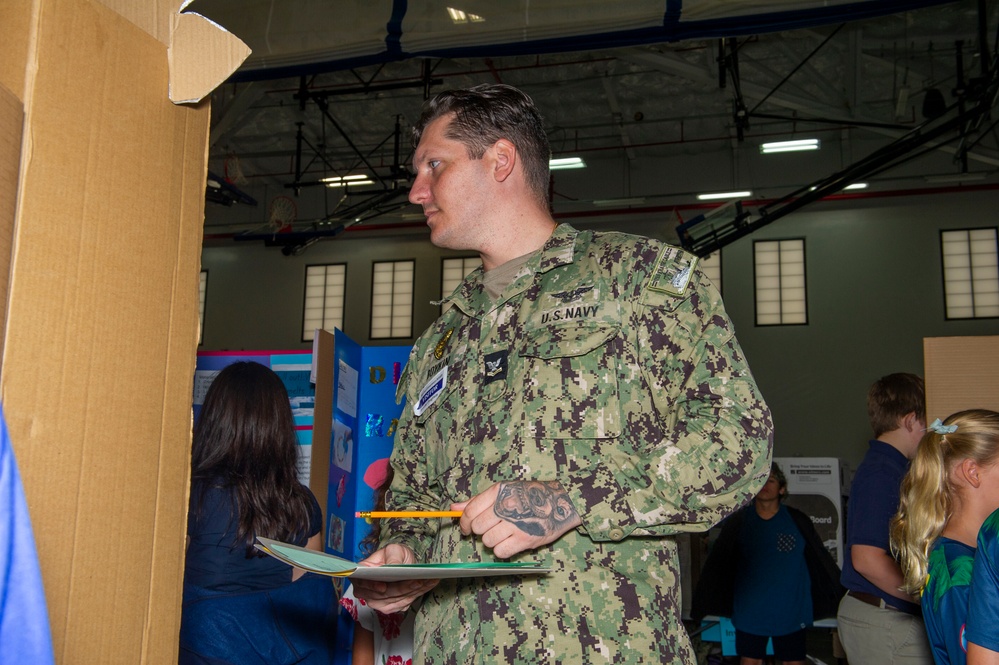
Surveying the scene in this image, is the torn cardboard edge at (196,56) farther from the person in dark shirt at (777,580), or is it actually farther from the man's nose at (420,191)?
the person in dark shirt at (777,580)

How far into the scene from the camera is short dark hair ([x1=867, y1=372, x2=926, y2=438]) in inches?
137

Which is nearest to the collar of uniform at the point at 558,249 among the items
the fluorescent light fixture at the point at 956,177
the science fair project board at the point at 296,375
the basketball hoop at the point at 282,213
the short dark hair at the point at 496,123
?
the short dark hair at the point at 496,123

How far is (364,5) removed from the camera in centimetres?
453

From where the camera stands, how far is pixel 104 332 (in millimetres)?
883

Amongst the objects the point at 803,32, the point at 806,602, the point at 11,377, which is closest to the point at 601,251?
the point at 11,377

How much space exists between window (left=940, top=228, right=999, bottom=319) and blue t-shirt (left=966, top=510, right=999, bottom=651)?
12930mm

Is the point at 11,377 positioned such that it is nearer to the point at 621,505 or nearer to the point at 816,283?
the point at 621,505

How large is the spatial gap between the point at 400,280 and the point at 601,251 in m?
14.7

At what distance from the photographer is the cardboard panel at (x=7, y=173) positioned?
30.4 inches

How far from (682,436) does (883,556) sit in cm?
213

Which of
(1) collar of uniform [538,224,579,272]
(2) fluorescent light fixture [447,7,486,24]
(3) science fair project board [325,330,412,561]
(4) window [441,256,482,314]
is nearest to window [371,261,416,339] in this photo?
(4) window [441,256,482,314]

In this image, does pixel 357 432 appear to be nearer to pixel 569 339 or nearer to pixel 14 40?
pixel 569 339

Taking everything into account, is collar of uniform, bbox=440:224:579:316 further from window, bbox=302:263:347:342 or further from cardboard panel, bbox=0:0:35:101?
window, bbox=302:263:347:342

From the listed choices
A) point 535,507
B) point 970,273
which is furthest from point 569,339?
point 970,273
